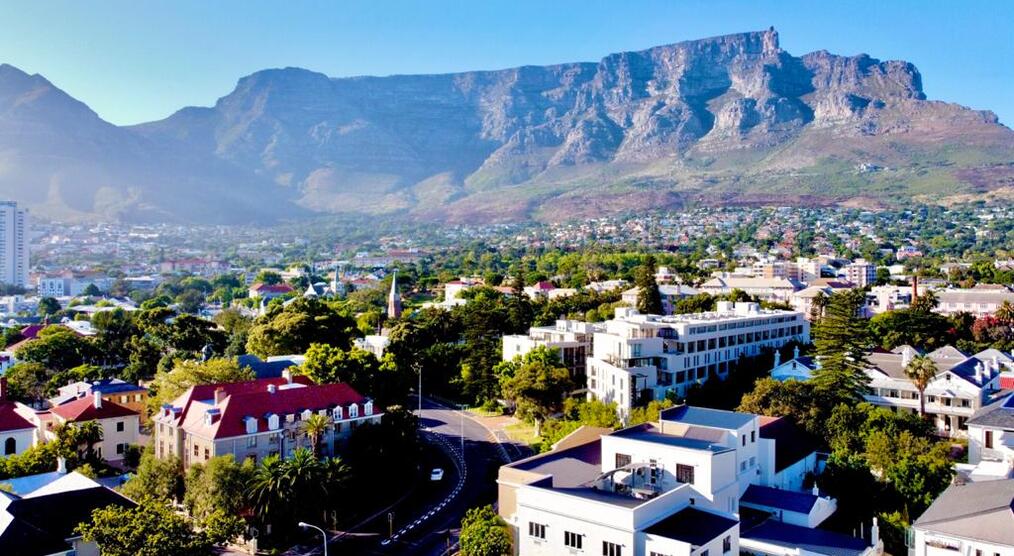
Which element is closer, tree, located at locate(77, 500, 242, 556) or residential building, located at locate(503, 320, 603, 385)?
tree, located at locate(77, 500, 242, 556)

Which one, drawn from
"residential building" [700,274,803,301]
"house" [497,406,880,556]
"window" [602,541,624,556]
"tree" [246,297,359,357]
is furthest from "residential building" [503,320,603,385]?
"residential building" [700,274,803,301]

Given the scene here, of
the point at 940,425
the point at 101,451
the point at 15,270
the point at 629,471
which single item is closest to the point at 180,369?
the point at 101,451

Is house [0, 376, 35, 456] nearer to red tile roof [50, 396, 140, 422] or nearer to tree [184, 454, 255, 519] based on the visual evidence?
red tile roof [50, 396, 140, 422]

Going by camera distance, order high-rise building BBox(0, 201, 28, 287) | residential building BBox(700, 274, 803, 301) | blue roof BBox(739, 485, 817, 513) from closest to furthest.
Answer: blue roof BBox(739, 485, 817, 513) < residential building BBox(700, 274, 803, 301) < high-rise building BBox(0, 201, 28, 287)

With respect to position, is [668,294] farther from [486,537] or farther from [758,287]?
[486,537]

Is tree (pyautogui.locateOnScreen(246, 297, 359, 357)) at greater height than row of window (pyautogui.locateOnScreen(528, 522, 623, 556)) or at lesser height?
greater

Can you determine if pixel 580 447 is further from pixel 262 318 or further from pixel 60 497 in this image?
pixel 262 318

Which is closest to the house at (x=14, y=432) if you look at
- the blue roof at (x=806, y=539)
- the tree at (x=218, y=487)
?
the tree at (x=218, y=487)
